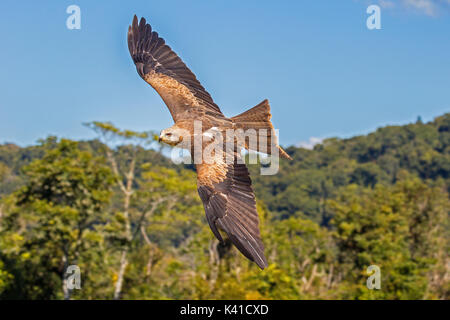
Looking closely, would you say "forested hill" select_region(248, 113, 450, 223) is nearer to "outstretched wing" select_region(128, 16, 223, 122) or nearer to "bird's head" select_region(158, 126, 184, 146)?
"outstretched wing" select_region(128, 16, 223, 122)

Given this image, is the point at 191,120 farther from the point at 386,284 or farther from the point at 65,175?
the point at 386,284

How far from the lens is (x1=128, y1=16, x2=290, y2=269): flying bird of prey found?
570cm

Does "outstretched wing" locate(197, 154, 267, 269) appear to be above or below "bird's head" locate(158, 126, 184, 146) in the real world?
below

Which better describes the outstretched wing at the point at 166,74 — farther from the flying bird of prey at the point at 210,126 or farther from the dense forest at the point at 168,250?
the dense forest at the point at 168,250

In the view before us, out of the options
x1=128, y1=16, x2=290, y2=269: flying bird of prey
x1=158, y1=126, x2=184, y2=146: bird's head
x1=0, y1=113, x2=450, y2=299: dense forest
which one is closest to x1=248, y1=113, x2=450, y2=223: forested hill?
x1=0, y1=113, x2=450, y2=299: dense forest

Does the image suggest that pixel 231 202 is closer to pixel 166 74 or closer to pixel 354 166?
pixel 166 74

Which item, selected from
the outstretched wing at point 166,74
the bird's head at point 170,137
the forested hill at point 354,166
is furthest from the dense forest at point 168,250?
the forested hill at point 354,166

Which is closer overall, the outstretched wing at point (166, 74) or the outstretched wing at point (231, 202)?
the outstretched wing at point (231, 202)

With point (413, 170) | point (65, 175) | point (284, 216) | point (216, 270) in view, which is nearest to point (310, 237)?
point (216, 270)

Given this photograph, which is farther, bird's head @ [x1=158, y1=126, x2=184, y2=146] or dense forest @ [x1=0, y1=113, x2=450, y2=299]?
dense forest @ [x1=0, y1=113, x2=450, y2=299]

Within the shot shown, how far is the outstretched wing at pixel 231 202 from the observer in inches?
214

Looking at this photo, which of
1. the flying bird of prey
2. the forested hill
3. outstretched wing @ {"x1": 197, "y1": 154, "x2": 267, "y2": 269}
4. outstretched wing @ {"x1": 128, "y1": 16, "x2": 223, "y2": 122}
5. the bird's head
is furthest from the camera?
the forested hill

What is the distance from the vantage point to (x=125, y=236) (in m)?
25.6

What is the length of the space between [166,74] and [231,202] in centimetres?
335
